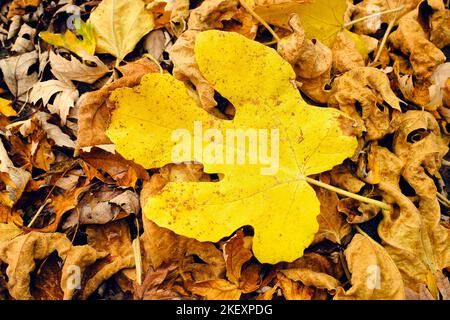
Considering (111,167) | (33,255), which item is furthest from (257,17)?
(33,255)

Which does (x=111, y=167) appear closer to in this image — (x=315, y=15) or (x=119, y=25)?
(x=119, y=25)

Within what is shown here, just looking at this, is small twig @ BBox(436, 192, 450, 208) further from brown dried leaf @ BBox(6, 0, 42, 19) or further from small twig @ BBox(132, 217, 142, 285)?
brown dried leaf @ BBox(6, 0, 42, 19)

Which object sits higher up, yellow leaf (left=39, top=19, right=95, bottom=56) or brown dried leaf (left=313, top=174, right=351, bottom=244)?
yellow leaf (left=39, top=19, right=95, bottom=56)

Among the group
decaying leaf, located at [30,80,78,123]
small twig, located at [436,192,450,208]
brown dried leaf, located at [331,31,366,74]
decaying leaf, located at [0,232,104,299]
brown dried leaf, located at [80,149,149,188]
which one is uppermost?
brown dried leaf, located at [331,31,366,74]

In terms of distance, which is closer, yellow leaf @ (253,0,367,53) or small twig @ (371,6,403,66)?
yellow leaf @ (253,0,367,53)

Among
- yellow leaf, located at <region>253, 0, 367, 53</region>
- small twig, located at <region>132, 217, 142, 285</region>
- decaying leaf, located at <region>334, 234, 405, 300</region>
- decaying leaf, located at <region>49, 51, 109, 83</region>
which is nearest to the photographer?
decaying leaf, located at <region>334, 234, 405, 300</region>

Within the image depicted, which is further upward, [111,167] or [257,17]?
[257,17]

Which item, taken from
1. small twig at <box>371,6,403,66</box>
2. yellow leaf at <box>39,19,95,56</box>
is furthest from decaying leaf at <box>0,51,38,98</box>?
small twig at <box>371,6,403,66</box>
